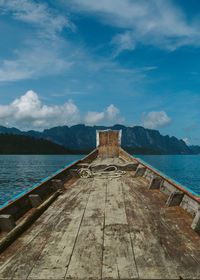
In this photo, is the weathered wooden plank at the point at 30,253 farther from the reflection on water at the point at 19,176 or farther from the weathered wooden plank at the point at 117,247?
the reflection on water at the point at 19,176

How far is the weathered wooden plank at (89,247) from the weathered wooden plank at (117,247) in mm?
102

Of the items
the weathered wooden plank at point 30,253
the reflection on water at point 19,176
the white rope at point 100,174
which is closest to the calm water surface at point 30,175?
the reflection on water at point 19,176

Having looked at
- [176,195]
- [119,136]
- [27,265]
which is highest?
[119,136]

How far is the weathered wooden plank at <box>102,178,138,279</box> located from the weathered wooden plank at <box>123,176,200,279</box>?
0.37 ft

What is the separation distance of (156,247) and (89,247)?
1.11 metres

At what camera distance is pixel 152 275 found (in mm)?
2535

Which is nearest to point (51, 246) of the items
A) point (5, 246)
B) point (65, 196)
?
point (5, 246)

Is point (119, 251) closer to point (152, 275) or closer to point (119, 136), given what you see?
point (152, 275)

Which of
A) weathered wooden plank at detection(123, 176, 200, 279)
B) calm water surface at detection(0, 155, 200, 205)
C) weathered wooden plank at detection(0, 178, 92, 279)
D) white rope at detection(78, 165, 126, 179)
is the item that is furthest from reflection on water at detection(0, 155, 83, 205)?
weathered wooden plank at detection(123, 176, 200, 279)

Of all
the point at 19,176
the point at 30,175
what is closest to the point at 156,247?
the point at 19,176

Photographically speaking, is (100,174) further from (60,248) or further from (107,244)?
(60,248)

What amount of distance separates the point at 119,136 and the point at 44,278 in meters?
18.9

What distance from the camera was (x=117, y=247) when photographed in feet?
10.5

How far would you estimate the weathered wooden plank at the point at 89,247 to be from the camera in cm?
258
